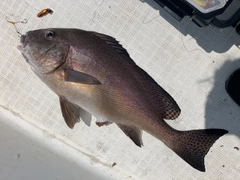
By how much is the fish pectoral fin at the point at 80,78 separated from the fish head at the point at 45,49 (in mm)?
76

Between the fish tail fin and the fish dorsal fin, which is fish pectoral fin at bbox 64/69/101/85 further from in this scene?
the fish tail fin

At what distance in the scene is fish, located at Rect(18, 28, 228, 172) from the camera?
149 cm

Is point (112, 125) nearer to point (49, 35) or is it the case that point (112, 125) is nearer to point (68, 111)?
point (68, 111)

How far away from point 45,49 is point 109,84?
1.13 feet

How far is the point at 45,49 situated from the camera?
155 cm

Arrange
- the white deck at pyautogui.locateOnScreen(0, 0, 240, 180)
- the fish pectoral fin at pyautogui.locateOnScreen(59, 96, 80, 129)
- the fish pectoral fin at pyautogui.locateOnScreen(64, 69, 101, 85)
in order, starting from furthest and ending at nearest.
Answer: the white deck at pyautogui.locateOnScreen(0, 0, 240, 180)
the fish pectoral fin at pyautogui.locateOnScreen(59, 96, 80, 129)
the fish pectoral fin at pyautogui.locateOnScreen(64, 69, 101, 85)

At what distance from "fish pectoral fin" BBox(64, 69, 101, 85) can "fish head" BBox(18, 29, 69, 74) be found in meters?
0.08

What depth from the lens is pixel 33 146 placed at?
2.24m

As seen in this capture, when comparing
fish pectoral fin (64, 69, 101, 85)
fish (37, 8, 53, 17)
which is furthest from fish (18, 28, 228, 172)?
fish (37, 8, 53, 17)

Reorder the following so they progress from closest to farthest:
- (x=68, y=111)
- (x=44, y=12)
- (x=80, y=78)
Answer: (x=80, y=78)
(x=68, y=111)
(x=44, y=12)

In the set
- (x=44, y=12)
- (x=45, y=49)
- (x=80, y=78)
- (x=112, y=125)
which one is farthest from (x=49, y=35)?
Answer: (x=112, y=125)

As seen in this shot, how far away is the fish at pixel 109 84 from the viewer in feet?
4.89

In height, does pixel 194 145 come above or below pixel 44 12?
above

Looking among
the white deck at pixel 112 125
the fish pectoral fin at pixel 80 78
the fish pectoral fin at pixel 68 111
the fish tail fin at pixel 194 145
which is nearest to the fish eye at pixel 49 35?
the fish pectoral fin at pixel 80 78
